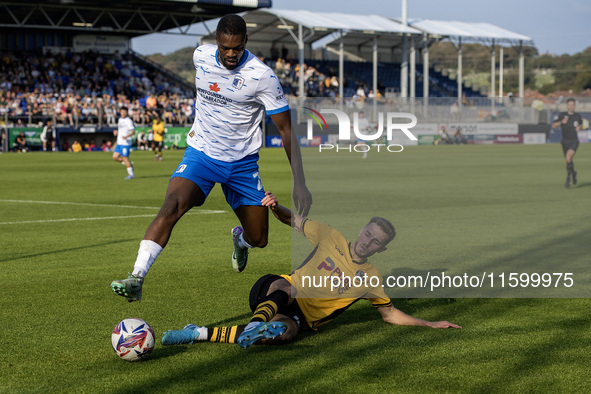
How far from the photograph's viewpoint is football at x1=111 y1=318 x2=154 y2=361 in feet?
16.7

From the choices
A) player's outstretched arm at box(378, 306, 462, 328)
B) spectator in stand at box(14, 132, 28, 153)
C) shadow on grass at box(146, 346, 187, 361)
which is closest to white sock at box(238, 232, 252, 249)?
player's outstretched arm at box(378, 306, 462, 328)

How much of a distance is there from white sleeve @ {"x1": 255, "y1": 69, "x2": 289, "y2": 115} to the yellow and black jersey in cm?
98

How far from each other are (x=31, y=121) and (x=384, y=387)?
42.8 metres

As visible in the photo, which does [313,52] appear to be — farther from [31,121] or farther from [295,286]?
[295,286]

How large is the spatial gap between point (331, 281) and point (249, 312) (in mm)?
1006

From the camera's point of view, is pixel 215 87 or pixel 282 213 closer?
pixel 282 213

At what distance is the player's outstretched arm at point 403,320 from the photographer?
19.3ft

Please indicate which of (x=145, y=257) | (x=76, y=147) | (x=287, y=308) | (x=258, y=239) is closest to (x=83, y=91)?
(x=76, y=147)

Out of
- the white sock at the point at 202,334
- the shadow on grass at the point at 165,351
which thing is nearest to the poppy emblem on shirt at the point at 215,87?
the white sock at the point at 202,334

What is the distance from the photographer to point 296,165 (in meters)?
6.27

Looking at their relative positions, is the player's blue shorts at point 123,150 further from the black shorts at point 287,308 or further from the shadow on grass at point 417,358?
the black shorts at point 287,308

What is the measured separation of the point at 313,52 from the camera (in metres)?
67.8

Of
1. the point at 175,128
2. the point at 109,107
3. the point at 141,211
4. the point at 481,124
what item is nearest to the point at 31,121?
the point at 109,107

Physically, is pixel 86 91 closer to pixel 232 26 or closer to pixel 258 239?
pixel 258 239
